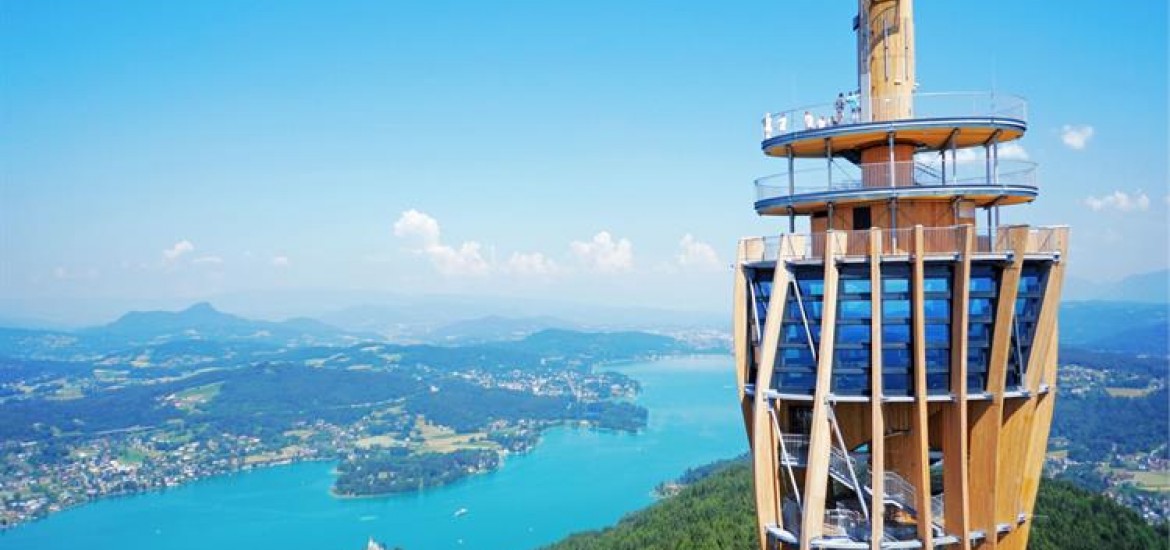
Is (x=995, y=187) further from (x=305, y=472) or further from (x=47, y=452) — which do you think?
(x=47, y=452)

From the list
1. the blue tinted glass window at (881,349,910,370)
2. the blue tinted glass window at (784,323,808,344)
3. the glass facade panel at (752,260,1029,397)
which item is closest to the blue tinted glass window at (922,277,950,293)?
the glass facade panel at (752,260,1029,397)

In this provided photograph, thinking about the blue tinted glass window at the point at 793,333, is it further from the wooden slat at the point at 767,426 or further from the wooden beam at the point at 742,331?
the wooden beam at the point at 742,331

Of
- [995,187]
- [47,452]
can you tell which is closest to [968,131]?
[995,187]

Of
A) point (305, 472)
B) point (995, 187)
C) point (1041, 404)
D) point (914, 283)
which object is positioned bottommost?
point (305, 472)

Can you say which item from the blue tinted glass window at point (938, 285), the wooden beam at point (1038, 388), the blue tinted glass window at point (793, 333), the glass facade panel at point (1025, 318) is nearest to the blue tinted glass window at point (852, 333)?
the blue tinted glass window at point (793, 333)

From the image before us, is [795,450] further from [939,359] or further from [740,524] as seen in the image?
[740,524]

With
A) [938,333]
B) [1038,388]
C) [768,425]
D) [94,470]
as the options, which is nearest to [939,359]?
[938,333]
